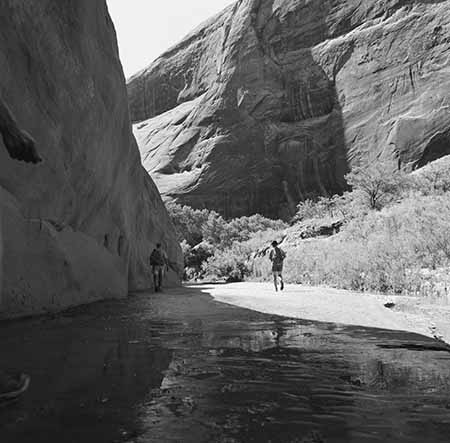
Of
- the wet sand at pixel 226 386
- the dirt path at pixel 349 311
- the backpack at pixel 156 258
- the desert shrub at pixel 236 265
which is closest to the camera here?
the wet sand at pixel 226 386

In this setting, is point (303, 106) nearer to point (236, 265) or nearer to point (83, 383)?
point (236, 265)

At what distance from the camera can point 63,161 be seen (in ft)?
35.3

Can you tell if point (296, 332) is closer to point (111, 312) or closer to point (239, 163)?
Answer: point (111, 312)

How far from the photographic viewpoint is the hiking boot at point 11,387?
2922 millimetres

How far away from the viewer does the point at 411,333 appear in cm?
621

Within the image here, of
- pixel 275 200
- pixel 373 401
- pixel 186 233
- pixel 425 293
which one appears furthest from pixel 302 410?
pixel 275 200

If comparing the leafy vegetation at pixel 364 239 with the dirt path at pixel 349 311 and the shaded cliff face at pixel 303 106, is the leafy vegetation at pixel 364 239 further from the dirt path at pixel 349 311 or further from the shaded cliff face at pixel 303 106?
the shaded cliff face at pixel 303 106

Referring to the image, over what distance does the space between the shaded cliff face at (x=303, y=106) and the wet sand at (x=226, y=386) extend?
54.3 m

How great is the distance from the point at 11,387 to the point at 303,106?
235 feet

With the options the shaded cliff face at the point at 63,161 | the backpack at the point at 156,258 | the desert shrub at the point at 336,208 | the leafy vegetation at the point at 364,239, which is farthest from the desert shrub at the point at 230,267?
the shaded cliff face at the point at 63,161

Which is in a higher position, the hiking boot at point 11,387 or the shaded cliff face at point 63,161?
the shaded cliff face at point 63,161

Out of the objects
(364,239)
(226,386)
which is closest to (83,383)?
(226,386)

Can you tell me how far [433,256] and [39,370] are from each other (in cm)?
1207

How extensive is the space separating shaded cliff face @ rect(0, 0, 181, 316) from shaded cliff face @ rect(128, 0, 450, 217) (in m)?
47.6
